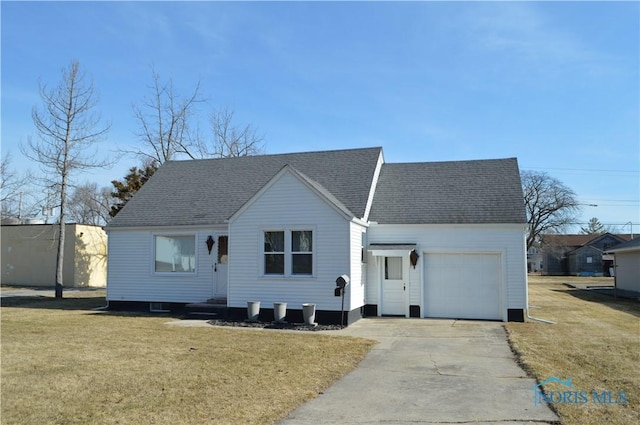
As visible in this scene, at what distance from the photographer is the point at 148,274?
1916cm

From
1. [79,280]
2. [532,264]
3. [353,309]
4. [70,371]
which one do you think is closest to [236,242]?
[353,309]

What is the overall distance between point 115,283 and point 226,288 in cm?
466

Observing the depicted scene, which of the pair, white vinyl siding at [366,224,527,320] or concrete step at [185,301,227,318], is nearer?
white vinyl siding at [366,224,527,320]

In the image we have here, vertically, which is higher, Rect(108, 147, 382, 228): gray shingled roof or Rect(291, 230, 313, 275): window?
Rect(108, 147, 382, 228): gray shingled roof

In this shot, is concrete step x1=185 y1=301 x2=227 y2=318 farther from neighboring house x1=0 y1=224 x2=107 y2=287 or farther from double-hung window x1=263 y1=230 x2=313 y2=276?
neighboring house x1=0 y1=224 x2=107 y2=287

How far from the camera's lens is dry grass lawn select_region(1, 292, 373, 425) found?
20.8 ft

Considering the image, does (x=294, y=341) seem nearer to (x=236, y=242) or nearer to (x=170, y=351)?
(x=170, y=351)

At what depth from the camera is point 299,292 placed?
1585 centimetres

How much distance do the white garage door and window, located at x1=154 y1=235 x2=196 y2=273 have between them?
8.60 m

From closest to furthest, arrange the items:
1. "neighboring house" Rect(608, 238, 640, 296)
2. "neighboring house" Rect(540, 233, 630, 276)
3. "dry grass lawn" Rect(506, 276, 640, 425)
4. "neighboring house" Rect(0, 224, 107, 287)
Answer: "dry grass lawn" Rect(506, 276, 640, 425) < "neighboring house" Rect(608, 238, 640, 296) < "neighboring house" Rect(0, 224, 107, 287) < "neighboring house" Rect(540, 233, 630, 276)

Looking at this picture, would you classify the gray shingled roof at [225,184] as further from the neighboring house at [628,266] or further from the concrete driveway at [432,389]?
the neighboring house at [628,266]

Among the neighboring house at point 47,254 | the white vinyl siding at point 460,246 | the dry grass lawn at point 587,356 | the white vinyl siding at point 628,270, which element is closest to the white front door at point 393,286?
the white vinyl siding at point 460,246

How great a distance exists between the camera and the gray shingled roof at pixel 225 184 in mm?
18812

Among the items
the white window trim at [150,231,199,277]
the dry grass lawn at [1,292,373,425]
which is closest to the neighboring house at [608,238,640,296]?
the white window trim at [150,231,199,277]
